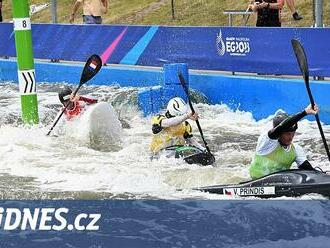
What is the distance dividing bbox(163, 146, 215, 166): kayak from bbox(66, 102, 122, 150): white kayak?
7.36ft

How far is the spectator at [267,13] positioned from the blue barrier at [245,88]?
3.56 feet

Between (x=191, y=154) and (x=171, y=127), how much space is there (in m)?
0.56

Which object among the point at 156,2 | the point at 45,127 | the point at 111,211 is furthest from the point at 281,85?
the point at 156,2

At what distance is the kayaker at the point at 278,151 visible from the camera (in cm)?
829

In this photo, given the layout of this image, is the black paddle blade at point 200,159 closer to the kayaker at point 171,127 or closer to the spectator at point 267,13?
the kayaker at point 171,127

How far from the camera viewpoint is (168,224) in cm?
512

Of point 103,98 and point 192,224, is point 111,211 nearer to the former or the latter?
point 192,224

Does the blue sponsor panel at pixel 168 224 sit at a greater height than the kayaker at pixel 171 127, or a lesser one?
greater

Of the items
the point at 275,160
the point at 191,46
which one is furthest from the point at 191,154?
the point at 191,46

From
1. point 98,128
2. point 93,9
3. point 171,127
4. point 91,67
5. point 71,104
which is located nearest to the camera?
point 171,127

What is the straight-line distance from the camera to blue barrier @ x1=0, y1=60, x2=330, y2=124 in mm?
13258

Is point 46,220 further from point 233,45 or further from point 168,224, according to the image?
point 233,45

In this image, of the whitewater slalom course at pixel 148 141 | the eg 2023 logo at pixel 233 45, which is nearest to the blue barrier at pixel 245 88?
the whitewater slalom course at pixel 148 141

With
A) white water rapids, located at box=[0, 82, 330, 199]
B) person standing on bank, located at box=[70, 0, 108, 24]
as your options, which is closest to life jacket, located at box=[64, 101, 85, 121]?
white water rapids, located at box=[0, 82, 330, 199]
